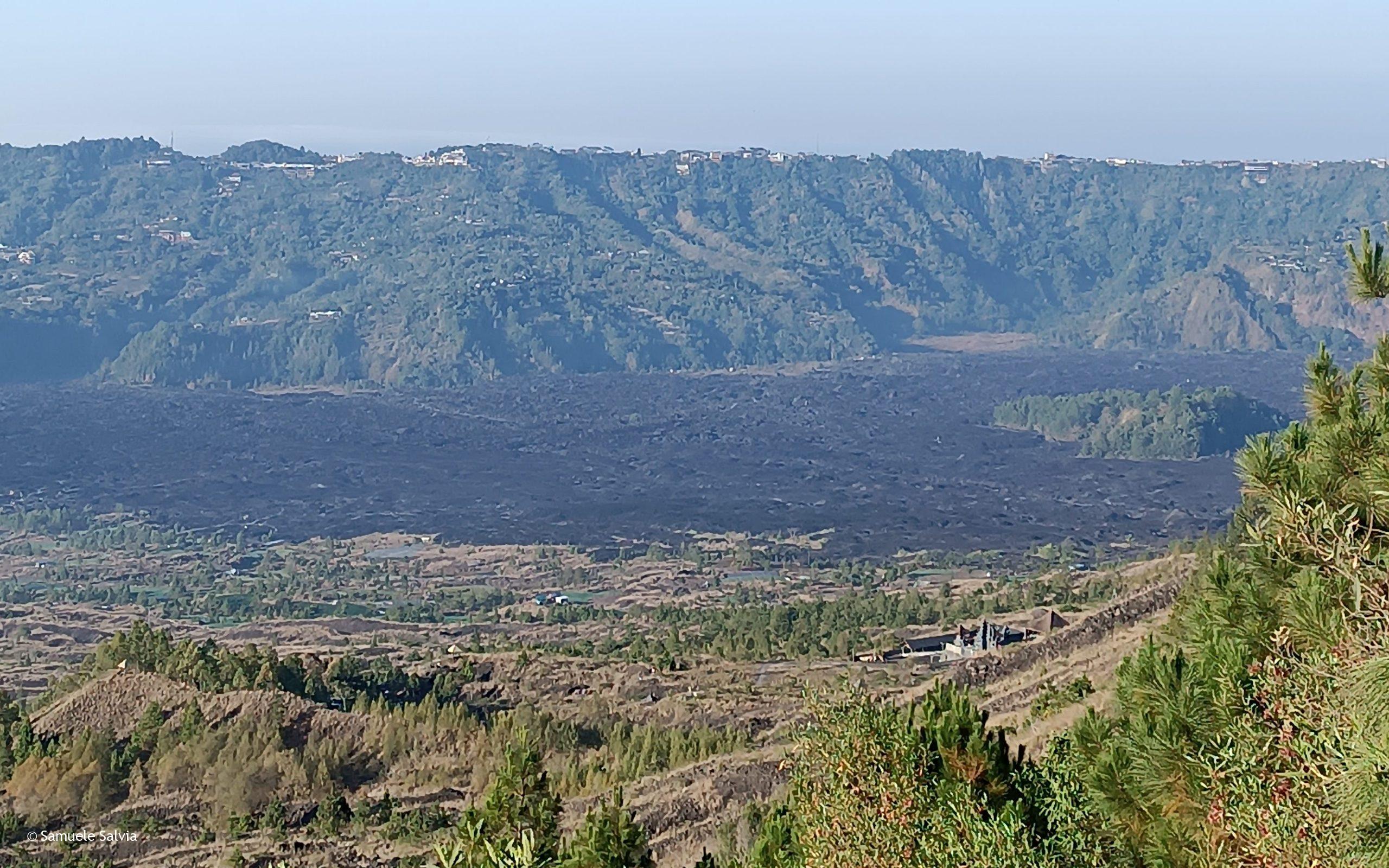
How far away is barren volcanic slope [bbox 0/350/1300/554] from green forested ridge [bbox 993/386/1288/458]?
2.98 meters

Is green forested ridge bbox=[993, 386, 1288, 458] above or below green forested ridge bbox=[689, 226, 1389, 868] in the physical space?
below

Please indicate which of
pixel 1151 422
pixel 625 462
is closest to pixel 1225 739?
pixel 625 462

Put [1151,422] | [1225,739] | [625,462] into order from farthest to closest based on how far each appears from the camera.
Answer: [1151,422] → [625,462] → [1225,739]

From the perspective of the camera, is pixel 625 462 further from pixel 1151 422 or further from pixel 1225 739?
pixel 1225 739

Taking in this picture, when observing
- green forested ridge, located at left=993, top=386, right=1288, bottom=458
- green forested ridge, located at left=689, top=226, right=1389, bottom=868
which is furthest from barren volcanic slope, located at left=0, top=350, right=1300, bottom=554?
green forested ridge, located at left=689, top=226, right=1389, bottom=868

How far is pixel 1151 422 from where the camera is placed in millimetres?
131375

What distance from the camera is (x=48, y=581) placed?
80250 mm

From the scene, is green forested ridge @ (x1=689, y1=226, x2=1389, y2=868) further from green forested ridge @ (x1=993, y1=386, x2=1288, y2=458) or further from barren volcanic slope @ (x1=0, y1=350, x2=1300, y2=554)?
green forested ridge @ (x1=993, y1=386, x2=1288, y2=458)

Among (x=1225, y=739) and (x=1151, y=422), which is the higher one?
(x=1225, y=739)

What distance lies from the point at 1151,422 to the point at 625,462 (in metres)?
44.8

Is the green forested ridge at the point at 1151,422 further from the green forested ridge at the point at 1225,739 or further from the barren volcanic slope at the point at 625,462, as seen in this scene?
the green forested ridge at the point at 1225,739

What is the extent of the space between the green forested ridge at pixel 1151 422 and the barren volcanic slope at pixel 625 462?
2.98 meters

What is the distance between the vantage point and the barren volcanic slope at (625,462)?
96.4 m

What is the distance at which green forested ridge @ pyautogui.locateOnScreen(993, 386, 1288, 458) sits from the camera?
12794cm
